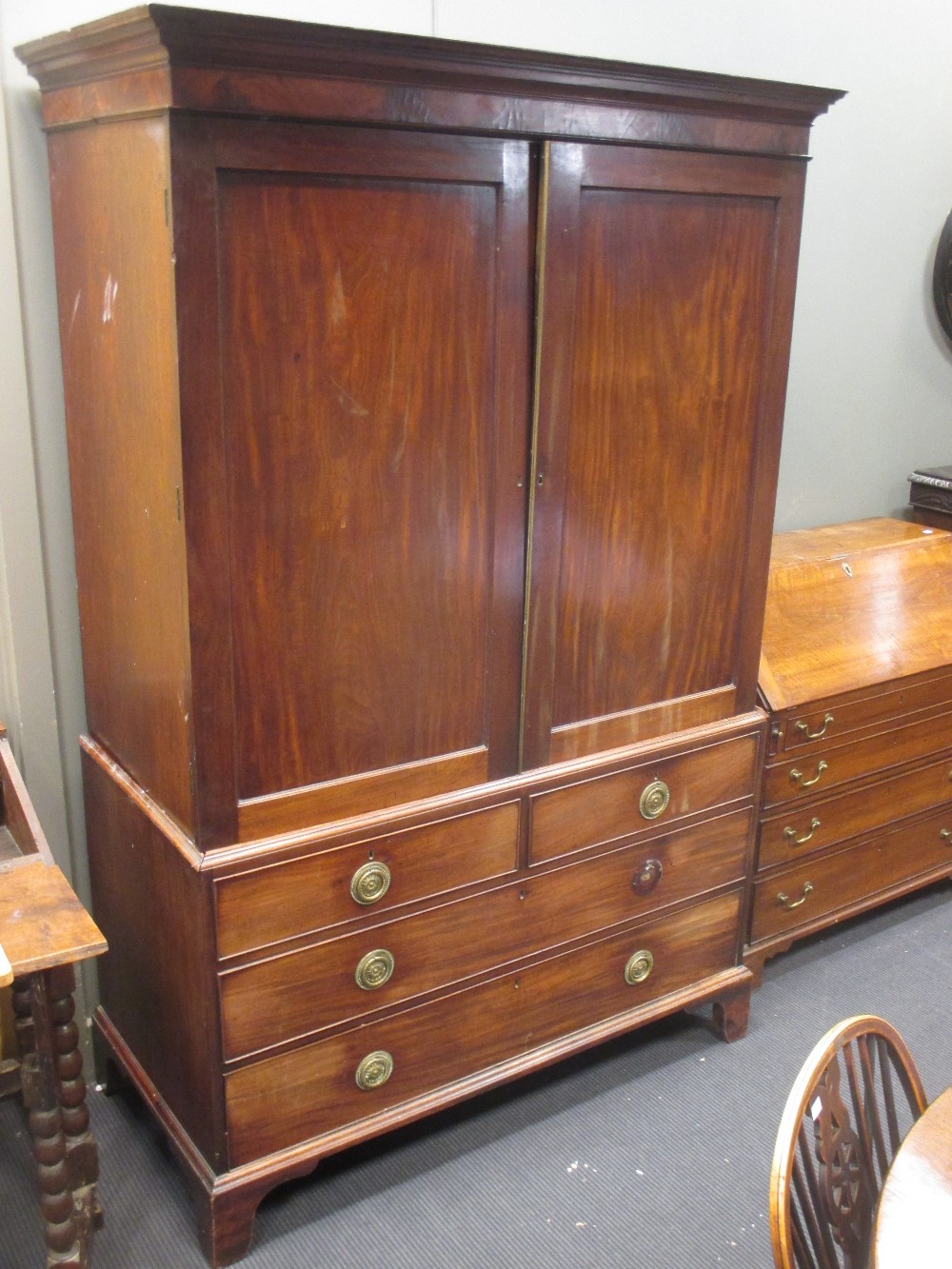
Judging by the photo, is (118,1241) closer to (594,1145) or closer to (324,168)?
(594,1145)

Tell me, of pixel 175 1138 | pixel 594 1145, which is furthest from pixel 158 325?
pixel 594 1145

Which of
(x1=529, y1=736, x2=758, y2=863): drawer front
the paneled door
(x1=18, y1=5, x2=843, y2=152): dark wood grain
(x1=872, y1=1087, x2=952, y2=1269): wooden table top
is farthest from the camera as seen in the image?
(x1=529, y1=736, x2=758, y2=863): drawer front

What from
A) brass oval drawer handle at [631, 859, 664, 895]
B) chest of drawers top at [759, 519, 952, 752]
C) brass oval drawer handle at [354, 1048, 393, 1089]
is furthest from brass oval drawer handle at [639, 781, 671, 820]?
brass oval drawer handle at [354, 1048, 393, 1089]

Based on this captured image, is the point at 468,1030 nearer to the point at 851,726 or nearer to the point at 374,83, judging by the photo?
the point at 851,726

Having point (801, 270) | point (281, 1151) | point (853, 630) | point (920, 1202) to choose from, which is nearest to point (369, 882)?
point (281, 1151)

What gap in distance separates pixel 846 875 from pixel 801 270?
5.14 feet

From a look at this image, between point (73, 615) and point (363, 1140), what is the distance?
3.78 ft

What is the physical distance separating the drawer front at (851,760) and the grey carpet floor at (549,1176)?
1.79 feet

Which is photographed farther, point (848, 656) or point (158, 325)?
point (848, 656)

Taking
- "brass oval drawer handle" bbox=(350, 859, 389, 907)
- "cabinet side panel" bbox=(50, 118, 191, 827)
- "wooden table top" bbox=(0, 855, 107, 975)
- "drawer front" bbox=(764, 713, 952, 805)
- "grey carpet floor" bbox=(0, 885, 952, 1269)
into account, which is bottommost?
"grey carpet floor" bbox=(0, 885, 952, 1269)

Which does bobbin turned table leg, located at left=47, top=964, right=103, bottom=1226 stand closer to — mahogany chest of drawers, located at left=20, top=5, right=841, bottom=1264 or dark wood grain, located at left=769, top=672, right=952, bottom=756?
mahogany chest of drawers, located at left=20, top=5, right=841, bottom=1264

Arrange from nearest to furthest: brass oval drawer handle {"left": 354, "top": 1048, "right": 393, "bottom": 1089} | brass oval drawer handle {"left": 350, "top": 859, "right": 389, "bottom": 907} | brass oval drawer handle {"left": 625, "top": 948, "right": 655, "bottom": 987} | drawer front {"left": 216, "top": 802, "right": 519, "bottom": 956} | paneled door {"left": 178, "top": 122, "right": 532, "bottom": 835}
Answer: paneled door {"left": 178, "top": 122, "right": 532, "bottom": 835}, drawer front {"left": 216, "top": 802, "right": 519, "bottom": 956}, brass oval drawer handle {"left": 350, "top": 859, "right": 389, "bottom": 907}, brass oval drawer handle {"left": 354, "top": 1048, "right": 393, "bottom": 1089}, brass oval drawer handle {"left": 625, "top": 948, "right": 655, "bottom": 987}

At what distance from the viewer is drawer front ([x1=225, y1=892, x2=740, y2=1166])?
2.11 m

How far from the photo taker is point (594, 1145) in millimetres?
2438
